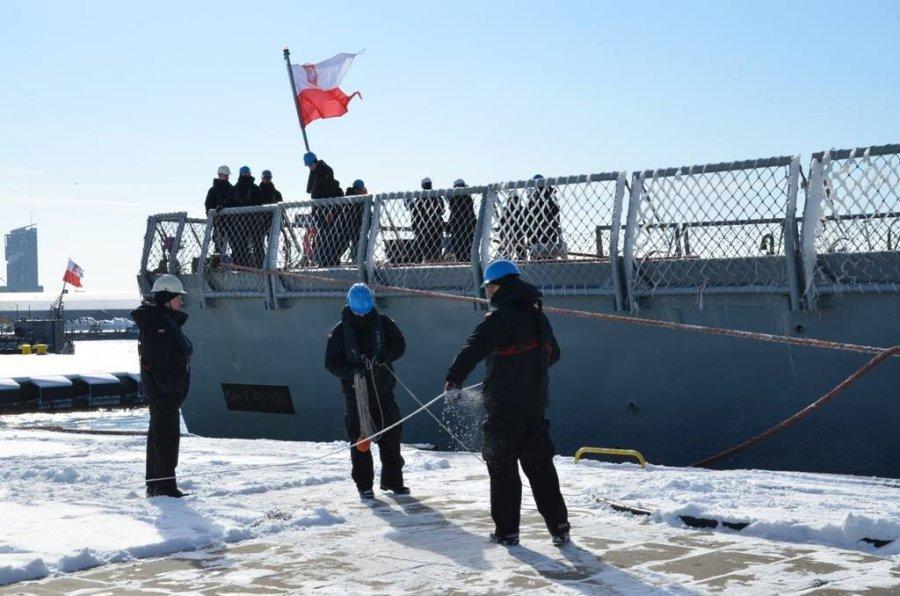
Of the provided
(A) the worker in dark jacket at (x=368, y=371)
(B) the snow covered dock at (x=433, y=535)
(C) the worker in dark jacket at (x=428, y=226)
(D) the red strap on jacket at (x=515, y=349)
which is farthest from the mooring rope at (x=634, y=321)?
(D) the red strap on jacket at (x=515, y=349)

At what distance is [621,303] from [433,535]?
518 cm

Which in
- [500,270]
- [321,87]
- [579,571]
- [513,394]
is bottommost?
[579,571]

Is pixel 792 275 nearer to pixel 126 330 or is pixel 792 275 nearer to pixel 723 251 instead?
pixel 723 251

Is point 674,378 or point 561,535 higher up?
point 674,378

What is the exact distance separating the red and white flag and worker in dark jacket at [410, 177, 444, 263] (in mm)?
56265

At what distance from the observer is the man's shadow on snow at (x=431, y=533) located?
702 cm

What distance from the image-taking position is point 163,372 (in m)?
9.55

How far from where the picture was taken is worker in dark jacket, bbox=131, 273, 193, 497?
9.53 metres

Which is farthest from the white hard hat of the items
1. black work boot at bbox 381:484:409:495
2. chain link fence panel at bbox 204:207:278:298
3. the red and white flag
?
the red and white flag

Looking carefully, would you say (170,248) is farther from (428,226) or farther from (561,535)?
(561,535)

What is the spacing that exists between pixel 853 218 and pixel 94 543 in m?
7.03

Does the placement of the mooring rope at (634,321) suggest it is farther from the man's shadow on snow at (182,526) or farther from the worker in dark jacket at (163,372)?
the man's shadow on snow at (182,526)

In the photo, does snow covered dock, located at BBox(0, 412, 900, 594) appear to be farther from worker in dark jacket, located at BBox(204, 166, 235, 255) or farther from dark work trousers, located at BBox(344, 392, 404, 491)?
worker in dark jacket, located at BBox(204, 166, 235, 255)

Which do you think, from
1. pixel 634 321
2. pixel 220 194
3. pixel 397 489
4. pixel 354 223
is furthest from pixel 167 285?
pixel 220 194
